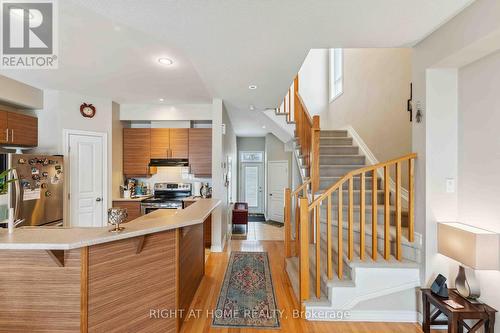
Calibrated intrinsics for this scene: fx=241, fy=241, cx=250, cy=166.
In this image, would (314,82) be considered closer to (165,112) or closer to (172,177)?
(165,112)

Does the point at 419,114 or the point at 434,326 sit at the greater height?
the point at 419,114

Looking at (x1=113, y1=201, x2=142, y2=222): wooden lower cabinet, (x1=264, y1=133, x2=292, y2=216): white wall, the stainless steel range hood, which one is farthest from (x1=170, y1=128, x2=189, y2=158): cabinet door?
(x1=264, y1=133, x2=292, y2=216): white wall

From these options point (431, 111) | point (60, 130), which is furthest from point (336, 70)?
point (60, 130)

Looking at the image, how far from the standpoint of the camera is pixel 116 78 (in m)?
3.49

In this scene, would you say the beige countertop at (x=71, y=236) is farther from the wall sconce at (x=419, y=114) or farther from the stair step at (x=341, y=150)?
the stair step at (x=341, y=150)

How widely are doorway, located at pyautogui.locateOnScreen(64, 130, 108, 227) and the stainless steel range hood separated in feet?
2.82

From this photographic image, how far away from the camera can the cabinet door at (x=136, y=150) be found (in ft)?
16.1

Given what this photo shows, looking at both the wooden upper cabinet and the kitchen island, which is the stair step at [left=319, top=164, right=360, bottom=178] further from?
the wooden upper cabinet

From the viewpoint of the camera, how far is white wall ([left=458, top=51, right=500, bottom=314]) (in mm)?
1844

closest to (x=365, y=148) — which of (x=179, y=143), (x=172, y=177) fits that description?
(x=179, y=143)

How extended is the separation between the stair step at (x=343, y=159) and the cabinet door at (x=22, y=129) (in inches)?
177

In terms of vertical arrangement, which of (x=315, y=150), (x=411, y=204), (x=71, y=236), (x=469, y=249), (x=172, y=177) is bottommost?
(x=469, y=249)

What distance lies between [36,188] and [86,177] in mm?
887

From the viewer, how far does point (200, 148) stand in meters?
4.86
